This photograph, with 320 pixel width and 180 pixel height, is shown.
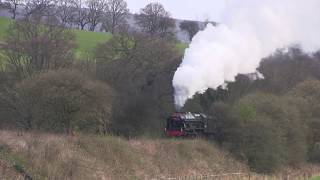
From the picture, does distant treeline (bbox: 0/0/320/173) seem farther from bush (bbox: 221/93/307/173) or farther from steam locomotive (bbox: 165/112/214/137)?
steam locomotive (bbox: 165/112/214/137)

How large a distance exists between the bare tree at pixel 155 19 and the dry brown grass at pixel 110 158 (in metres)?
43.4

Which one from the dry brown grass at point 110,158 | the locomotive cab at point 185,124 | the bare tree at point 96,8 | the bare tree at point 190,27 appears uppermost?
the bare tree at point 96,8

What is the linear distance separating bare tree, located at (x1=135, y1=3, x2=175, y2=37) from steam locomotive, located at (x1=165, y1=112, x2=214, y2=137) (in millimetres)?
42138

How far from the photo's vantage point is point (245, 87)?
54.5m

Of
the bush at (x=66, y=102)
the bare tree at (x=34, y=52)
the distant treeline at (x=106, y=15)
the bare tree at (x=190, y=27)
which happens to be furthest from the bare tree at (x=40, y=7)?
the bare tree at (x=190, y=27)

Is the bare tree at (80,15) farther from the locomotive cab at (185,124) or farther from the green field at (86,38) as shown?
the locomotive cab at (185,124)

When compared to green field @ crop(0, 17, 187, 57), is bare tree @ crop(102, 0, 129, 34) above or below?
above

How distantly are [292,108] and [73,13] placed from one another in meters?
53.0

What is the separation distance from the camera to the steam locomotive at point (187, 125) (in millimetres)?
41844

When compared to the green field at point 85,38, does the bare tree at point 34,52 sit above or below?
below

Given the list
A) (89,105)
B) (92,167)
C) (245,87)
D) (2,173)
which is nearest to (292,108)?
(245,87)

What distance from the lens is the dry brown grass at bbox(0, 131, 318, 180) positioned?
98.9 feet

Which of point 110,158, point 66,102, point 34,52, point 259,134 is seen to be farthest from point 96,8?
point 110,158

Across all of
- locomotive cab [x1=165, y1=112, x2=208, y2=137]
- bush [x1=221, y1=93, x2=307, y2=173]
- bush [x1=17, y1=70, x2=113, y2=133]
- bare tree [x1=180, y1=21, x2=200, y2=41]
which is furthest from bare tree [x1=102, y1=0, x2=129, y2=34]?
bush [x1=17, y1=70, x2=113, y2=133]
